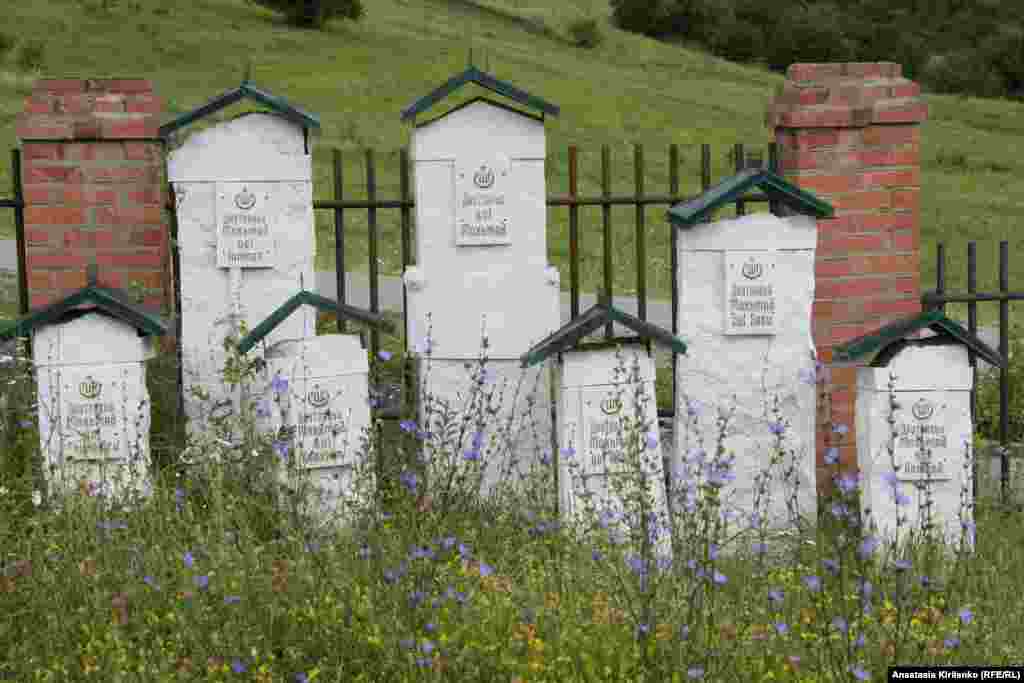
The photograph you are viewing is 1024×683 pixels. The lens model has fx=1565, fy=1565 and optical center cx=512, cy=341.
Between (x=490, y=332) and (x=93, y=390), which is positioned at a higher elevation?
(x=490, y=332)

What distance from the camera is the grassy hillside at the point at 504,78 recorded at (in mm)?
21594

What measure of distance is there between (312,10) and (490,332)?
105 ft

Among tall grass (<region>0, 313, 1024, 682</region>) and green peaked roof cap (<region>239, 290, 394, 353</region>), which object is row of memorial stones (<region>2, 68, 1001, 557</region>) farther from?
tall grass (<region>0, 313, 1024, 682</region>)

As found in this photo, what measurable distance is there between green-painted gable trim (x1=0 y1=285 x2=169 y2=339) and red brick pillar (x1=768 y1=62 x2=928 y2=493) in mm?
2847

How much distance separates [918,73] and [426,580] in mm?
52242

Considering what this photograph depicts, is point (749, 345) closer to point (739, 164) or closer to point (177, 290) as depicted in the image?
point (739, 164)

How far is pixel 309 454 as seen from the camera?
5938mm

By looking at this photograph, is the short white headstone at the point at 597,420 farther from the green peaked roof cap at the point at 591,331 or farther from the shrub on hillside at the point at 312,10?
the shrub on hillside at the point at 312,10

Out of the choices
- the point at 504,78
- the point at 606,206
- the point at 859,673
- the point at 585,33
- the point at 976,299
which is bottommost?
the point at 859,673

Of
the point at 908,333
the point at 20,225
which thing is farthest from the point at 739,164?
the point at 20,225

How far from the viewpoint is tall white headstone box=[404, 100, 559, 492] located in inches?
254

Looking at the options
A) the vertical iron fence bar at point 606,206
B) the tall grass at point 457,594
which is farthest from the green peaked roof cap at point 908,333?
the vertical iron fence bar at point 606,206

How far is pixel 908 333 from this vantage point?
5945 millimetres

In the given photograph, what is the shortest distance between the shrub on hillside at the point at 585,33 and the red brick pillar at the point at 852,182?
129ft
